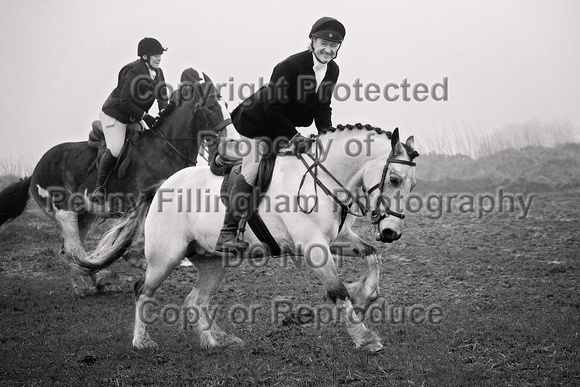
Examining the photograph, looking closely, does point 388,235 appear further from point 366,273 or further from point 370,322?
point 370,322

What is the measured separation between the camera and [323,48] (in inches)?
231

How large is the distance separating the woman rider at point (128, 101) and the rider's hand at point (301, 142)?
398 cm

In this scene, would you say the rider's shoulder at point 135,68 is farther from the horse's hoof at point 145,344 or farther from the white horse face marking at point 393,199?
the white horse face marking at point 393,199

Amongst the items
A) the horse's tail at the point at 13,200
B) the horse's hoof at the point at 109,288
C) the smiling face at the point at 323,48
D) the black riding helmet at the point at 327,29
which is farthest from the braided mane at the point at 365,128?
the horse's tail at the point at 13,200

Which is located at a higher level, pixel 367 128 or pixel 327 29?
pixel 327 29

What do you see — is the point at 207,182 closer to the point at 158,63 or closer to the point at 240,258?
the point at 240,258

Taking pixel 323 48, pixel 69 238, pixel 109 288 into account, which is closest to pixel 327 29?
pixel 323 48

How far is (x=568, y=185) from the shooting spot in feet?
48.3

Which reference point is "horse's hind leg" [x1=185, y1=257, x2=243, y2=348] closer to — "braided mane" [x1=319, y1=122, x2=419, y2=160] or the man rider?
the man rider

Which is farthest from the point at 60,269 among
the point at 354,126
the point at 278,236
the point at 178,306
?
the point at 354,126

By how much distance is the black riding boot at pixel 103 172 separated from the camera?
9305 millimetres

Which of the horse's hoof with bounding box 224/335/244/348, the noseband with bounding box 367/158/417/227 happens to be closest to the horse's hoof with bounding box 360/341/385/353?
the noseband with bounding box 367/158/417/227

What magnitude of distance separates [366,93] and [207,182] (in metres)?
3.84

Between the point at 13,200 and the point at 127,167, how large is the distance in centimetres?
224
